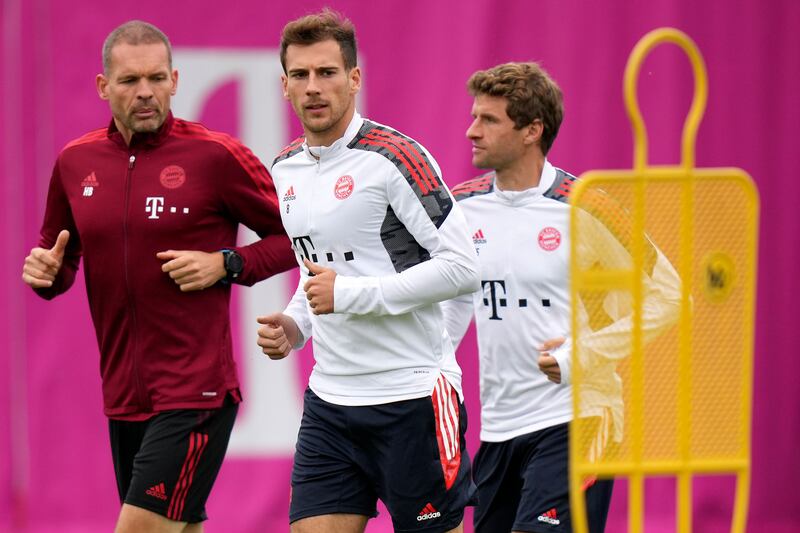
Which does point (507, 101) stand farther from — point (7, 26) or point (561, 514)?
point (7, 26)

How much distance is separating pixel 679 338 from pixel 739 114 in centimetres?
428

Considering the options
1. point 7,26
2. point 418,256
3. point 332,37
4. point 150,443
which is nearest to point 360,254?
point 418,256

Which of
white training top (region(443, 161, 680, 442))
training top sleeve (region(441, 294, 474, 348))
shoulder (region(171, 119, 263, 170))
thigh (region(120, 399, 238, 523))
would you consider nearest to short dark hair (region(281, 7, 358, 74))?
shoulder (region(171, 119, 263, 170))

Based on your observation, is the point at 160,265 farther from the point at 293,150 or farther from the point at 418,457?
the point at 418,457

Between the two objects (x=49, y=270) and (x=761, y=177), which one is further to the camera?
(x=761, y=177)

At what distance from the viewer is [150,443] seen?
4672 mm

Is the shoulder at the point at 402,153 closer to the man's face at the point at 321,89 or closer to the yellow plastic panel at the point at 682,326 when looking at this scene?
the man's face at the point at 321,89

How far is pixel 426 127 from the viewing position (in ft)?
22.8

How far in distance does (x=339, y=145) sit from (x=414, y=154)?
268 mm

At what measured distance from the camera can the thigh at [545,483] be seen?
457 centimetres

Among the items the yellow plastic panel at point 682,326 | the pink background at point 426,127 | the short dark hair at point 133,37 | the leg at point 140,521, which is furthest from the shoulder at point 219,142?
the yellow plastic panel at point 682,326

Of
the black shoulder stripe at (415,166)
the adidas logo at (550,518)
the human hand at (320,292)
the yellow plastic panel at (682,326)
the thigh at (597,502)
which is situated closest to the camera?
the yellow plastic panel at (682,326)

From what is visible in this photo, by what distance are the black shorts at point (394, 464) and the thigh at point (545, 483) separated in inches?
13.0

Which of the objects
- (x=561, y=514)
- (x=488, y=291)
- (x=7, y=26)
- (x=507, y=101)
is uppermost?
(x=7, y=26)
